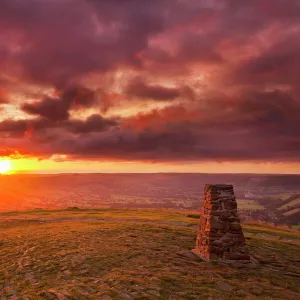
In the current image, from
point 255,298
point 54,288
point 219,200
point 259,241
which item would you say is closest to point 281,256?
point 259,241

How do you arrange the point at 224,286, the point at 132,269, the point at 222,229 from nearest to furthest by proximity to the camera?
the point at 224,286 < the point at 132,269 < the point at 222,229

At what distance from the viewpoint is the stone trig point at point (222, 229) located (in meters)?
16.9

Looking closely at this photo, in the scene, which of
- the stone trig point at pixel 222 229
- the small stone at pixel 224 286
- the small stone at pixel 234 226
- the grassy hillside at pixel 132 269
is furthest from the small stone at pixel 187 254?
the small stone at pixel 224 286

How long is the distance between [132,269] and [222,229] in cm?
595

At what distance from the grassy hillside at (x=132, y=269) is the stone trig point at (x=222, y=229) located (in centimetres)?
78

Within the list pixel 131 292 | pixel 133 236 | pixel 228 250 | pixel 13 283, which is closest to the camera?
pixel 131 292

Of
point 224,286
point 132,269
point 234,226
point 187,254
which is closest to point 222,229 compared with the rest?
point 234,226

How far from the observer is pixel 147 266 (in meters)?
15.6

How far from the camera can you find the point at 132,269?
14977 mm

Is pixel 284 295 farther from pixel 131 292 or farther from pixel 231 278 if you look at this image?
pixel 131 292

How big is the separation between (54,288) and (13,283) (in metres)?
2.67

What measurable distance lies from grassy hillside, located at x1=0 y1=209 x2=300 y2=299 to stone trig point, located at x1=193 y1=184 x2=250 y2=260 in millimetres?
776

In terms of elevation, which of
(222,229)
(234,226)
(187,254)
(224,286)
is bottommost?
(187,254)

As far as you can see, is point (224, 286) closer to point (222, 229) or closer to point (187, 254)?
point (222, 229)
